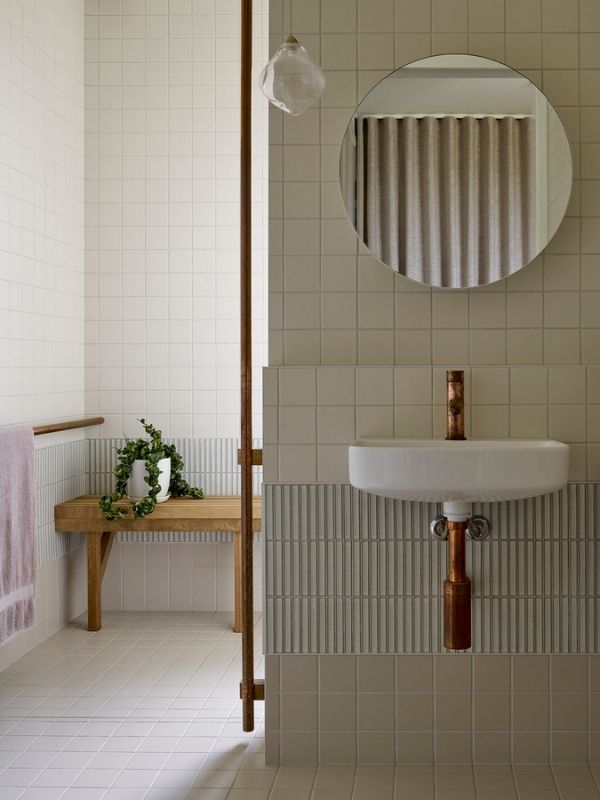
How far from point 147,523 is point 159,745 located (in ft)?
4.06

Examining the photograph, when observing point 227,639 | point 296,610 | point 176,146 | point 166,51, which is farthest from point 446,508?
point 166,51

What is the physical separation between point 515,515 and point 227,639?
170 cm

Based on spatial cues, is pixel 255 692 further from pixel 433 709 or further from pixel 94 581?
pixel 94 581

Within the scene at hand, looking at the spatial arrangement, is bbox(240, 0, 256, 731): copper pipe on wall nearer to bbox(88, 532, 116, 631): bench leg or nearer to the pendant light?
the pendant light

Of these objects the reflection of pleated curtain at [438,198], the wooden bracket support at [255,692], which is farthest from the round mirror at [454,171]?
the wooden bracket support at [255,692]

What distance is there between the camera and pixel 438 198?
2.53 meters

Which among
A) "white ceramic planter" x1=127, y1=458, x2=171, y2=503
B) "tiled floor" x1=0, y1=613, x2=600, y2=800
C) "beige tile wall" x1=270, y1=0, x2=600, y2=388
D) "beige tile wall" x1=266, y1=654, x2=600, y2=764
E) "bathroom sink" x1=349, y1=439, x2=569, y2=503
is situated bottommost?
"tiled floor" x1=0, y1=613, x2=600, y2=800

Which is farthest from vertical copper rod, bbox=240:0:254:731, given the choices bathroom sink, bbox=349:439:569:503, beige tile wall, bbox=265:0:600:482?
bathroom sink, bbox=349:439:569:503

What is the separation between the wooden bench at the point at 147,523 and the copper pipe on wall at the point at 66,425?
1.13ft

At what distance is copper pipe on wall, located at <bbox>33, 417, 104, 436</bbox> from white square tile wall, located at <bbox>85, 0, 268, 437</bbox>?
0.10 metres

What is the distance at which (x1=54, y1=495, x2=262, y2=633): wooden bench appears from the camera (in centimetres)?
376

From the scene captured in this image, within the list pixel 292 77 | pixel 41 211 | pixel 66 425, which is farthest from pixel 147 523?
pixel 292 77

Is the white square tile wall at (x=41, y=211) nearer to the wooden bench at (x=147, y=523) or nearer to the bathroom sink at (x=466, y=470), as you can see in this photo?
the wooden bench at (x=147, y=523)

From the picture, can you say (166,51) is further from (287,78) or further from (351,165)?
(287,78)
